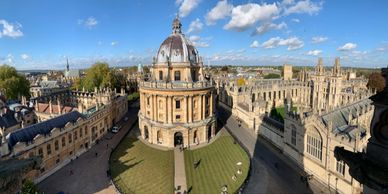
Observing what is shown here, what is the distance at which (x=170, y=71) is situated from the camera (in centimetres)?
3928

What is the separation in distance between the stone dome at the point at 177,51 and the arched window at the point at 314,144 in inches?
864

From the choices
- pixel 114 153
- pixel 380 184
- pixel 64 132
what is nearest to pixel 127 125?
pixel 114 153

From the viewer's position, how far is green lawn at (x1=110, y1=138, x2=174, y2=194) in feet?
83.5

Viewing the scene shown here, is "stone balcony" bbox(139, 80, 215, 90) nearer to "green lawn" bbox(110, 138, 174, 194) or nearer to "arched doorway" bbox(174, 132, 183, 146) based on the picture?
"arched doorway" bbox(174, 132, 183, 146)

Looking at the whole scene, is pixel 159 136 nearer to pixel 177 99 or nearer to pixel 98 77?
pixel 177 99

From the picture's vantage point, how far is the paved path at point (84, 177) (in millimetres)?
24922

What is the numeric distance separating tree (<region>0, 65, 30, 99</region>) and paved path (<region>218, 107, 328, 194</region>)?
6095cm

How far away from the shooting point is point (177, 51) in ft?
129

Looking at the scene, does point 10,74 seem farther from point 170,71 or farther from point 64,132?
point 170,71

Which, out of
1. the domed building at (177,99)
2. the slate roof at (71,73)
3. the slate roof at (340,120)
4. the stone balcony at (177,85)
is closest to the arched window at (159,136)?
the domed building at (177,99)

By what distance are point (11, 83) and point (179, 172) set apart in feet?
189

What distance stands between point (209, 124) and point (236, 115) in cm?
1712

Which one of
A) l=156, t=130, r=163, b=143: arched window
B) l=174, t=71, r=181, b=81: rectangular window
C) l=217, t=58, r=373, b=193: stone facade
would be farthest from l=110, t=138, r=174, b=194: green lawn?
l=217, t=58, r=373, b=193: stone facade

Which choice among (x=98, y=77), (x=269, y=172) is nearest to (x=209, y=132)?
(x=269, y=172)
